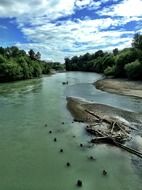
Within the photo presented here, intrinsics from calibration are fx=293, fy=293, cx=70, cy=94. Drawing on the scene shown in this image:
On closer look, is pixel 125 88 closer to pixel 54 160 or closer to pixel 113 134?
pixel 113 134

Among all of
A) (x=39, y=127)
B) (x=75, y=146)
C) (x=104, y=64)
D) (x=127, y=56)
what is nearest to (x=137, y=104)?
(x=39, y=127)

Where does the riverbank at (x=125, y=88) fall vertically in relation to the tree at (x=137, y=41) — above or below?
below

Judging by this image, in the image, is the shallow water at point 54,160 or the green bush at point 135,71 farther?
the green bush at point 135,71

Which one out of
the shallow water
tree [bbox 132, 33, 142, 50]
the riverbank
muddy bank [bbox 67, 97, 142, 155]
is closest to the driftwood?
muddy bank [bbox 67, 97, 142, 155]

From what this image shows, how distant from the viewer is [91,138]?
2809 cm

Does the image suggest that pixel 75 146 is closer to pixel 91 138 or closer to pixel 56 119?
pixel 91 138

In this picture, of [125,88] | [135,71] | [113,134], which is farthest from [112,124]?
[135,71]

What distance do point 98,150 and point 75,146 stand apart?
7.55 ft

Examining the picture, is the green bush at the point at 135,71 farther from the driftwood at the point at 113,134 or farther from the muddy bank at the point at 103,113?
the driftwood at the point at 113,134

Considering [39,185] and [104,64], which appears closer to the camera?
[39,185]

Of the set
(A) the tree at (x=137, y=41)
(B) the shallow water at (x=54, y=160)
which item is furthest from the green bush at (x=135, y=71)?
(B) the shallow water at (x=54, y=160)

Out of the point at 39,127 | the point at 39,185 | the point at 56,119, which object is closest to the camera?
the point at 39,185

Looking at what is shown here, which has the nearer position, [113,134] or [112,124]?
[113,134]

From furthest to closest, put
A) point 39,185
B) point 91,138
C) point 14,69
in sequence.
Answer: point 14,69, point 91,138, point 39,185
